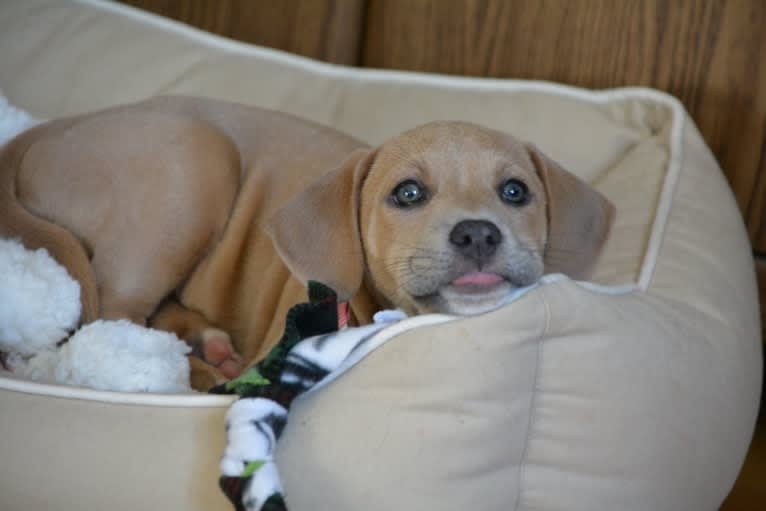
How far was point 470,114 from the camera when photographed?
2953 millimetres

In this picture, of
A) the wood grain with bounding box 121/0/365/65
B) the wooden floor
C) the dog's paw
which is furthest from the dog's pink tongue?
the wood grain with bounding box 121/0/365/65

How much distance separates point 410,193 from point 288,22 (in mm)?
1680

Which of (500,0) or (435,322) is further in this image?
(500,0)

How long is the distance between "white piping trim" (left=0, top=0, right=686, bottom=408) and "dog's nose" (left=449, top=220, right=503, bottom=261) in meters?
0.12

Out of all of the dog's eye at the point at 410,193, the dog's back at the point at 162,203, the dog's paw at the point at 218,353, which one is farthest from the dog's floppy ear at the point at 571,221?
the dog's paw at the point at 218,353

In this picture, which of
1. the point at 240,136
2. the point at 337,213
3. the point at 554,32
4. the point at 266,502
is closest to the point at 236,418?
the point at 266,502

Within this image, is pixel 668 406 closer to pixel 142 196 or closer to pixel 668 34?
pixel 142 196

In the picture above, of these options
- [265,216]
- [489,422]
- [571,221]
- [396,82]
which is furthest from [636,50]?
[489,422]

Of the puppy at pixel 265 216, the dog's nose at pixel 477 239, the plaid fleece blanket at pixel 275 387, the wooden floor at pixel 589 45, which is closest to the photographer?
the plaid fleece blanket at pixel 275 387

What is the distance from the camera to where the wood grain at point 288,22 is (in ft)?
11.0

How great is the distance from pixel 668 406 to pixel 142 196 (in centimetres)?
136

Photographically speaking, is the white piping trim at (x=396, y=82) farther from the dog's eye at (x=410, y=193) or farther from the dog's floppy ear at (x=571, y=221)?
the dog's eye at (x=410, y=193)

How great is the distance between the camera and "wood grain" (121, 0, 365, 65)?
11.0ft

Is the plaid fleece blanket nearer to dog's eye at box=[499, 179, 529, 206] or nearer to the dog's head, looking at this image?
the dog's head
